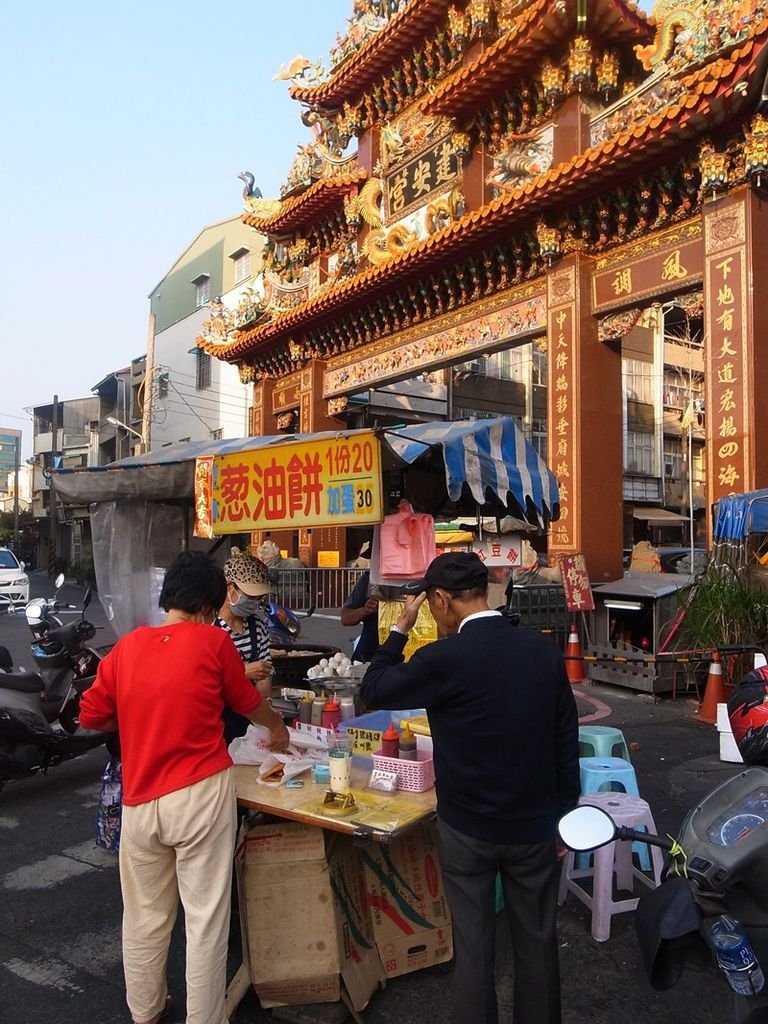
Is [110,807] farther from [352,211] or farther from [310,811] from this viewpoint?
[352,211]

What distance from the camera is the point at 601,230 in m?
11.5

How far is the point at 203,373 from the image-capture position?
31.5 metres

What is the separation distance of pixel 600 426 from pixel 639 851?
27.7 feet

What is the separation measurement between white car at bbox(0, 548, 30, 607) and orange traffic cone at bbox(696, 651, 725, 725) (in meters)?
17.1

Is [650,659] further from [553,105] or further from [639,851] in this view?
[553,105]

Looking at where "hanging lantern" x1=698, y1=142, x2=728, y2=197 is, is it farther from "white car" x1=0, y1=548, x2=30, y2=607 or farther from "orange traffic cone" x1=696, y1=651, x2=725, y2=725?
"white car" x1=0, y1=548, x2=30, y2=607

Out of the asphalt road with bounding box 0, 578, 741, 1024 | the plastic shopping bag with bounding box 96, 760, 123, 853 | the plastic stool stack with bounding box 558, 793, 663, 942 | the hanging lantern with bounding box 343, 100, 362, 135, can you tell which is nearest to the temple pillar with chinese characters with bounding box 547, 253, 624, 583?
the asphalt road with bounding box 0, 578, 741, 1024

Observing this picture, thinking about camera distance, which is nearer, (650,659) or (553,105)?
(650,659)

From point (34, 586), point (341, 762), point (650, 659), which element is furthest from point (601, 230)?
point (34, 586)

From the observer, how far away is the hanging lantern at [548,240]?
1182 cm

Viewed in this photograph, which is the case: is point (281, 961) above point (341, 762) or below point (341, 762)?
below

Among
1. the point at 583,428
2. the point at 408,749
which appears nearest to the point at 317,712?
the point at 408,749

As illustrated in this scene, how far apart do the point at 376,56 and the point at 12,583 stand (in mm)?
15752

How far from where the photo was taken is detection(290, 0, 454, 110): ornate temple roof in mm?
14391
